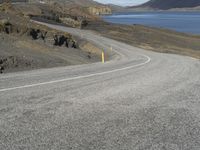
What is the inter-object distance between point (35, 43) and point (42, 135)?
22.3 meters

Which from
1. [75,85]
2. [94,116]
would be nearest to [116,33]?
[75,85]

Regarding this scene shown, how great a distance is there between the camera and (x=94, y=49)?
4138 centimetres

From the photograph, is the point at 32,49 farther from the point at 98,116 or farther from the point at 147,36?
the point at 147,36

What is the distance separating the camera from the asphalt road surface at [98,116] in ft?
20.2

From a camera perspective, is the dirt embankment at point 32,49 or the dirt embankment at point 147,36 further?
the dirt embankment at point 147,36

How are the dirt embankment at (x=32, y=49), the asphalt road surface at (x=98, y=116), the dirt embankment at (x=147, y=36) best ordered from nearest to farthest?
the asphalt road surface at (x=98, y=116) → the dirt embankment at (x=32, y=49) → the dirt embankment at (x=147, y=36)

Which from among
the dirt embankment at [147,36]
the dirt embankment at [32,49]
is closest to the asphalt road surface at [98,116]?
the dirt embankment at [32,49]

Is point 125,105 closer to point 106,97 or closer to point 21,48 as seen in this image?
point 106,97

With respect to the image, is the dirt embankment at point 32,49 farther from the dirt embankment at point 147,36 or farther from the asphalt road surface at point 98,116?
the dirt embankment at point 147,36

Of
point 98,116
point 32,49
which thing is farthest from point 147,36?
point 98,116

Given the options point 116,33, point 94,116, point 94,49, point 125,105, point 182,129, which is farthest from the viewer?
point 116,33

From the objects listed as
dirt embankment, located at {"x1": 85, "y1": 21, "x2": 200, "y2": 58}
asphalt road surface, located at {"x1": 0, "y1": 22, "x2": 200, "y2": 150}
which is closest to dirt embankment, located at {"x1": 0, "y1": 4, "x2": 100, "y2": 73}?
asphalt road surface, located at {"x1": 0, "y1": 22, "x2": 200, "y2": 150}

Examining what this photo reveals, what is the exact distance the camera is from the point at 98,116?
783cm

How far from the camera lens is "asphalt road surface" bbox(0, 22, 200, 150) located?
615 cm
